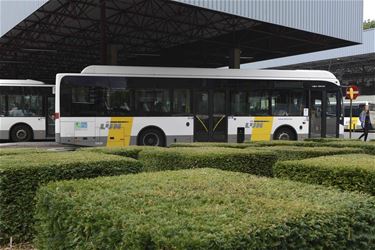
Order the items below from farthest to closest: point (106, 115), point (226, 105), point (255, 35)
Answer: point (255, 35), point (226, 105), point (106, 115)

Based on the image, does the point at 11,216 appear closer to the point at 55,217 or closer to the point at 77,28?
the point at 55,217

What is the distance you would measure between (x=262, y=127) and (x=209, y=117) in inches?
86.4

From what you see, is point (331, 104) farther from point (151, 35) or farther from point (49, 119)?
point (49, 119)

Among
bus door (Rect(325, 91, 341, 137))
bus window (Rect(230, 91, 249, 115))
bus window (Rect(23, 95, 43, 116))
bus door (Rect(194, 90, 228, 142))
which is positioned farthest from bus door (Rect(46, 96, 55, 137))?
bus door (Rect(325, 91, 341, 137))

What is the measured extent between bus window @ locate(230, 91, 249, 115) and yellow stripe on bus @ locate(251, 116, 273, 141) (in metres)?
0.57

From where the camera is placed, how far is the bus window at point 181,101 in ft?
58.1

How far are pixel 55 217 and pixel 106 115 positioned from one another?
1358 centimetres

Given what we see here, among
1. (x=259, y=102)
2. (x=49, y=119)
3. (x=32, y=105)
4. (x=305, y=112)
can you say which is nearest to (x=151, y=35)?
(x=49, y=119)

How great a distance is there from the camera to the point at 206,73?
1812 cm

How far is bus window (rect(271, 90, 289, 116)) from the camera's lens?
18606 millimetres

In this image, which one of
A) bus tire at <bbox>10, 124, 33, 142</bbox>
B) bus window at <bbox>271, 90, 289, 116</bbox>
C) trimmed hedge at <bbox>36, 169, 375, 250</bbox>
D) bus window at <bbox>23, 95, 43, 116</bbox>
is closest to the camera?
trimmed hedge at <bbox>36, 169, 375, 250</bbox>

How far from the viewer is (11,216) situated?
16.7ft

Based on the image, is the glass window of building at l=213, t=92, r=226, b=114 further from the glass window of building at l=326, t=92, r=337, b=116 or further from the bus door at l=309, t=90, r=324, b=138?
the glass window of building at l=326, t=92, r=337, b=116

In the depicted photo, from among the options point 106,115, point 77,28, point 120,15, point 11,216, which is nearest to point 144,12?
point 120,15
